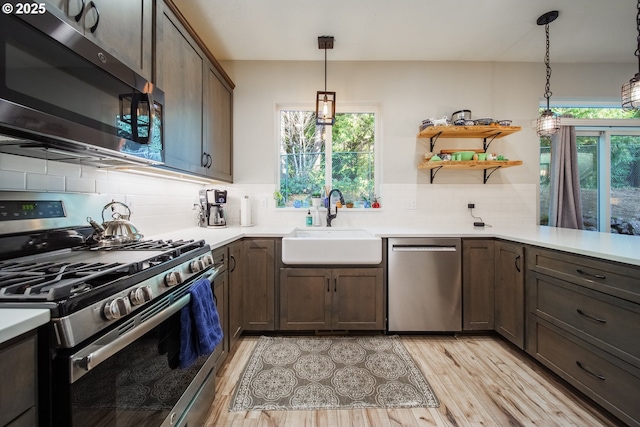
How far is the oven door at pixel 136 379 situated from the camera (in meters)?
0.65

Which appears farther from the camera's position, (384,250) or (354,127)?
(354,127)

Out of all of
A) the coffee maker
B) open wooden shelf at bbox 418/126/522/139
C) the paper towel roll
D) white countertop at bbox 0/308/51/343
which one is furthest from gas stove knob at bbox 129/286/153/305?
open wooden shelf at bbox 418/126/522/139

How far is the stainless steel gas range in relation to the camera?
63cm

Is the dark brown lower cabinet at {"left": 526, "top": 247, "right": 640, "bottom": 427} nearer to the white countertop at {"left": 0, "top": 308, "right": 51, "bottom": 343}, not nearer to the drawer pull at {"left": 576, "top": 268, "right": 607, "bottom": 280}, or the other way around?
the drawer pull at {"left": 576, "top": 268, "right": 607, "bottom": 280}

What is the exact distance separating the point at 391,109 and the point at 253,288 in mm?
2310

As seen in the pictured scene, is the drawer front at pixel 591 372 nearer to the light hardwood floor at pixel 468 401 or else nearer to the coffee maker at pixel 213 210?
the light hardwood floor at pixel 468 401

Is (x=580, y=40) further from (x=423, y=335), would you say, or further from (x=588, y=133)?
(x=423, y=335)

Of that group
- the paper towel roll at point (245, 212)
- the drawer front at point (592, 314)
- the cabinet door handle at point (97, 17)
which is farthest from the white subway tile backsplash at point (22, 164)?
the drawer front at point (592, 314)

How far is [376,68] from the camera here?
9.14 ft

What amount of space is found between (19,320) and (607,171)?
4587 mm

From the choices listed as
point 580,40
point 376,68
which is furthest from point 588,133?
point 376,68

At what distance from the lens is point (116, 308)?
75 centimetres

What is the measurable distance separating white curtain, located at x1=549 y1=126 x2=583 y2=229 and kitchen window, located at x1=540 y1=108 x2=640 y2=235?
9 cm

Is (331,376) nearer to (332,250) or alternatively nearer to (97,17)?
(332,250)
